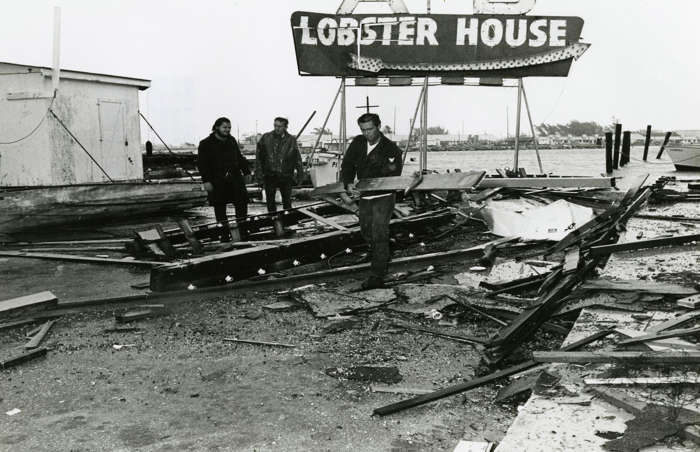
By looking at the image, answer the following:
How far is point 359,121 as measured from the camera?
740 cm

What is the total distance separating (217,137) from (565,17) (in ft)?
32.6

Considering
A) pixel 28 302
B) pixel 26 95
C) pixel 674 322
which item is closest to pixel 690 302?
pixel 674 322

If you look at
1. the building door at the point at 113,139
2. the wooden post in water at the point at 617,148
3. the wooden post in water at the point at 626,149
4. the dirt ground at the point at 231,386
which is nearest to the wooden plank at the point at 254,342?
the dirt ground at the point at 231,386

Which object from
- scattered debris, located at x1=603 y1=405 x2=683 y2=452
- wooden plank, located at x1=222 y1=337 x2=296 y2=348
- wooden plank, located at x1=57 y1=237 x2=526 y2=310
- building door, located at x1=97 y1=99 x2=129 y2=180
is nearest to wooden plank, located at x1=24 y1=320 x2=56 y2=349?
wooden plank, located at x1=57 y1=237 x2=526 y2=310

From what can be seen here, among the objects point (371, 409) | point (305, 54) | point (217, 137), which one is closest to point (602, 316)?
point (371, 409)

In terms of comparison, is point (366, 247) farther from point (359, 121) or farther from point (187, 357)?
point (187, 357)

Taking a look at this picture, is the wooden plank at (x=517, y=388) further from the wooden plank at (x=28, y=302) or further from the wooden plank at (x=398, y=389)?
the wooden plank at (x=28, y=302)

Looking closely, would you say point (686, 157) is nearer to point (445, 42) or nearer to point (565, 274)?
point (445, 42)

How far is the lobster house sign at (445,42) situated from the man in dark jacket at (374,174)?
822cm

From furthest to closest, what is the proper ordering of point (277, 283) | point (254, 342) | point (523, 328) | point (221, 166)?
1. point (221, 166)
2. point (277, 283)
3. point (254, 342)
4. point (523, 328)

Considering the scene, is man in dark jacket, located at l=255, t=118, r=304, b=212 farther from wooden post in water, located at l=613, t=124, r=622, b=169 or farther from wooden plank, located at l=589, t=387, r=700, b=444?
wooden post in water, located at l=613, t=124, r=622, b=169

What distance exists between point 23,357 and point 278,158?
22.6 ft

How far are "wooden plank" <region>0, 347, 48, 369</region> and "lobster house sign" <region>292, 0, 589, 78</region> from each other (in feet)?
37.1

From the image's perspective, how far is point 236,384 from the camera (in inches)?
179
